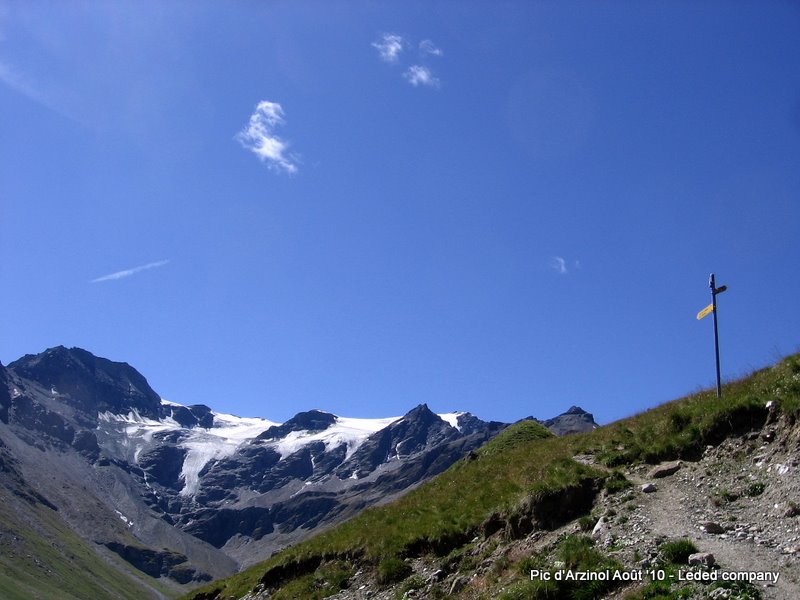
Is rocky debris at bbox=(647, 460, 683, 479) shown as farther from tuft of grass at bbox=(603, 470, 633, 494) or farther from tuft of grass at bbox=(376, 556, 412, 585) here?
tuft of grass at bbox=(376, 556, 412, 585)

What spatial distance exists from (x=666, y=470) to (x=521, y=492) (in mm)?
5424

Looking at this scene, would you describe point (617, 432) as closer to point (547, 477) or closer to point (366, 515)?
point (547, 477)

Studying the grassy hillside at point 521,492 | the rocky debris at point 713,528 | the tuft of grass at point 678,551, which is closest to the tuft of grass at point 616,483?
the grassy hillside at point 521,492

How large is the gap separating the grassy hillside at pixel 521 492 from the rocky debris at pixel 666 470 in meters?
0.80

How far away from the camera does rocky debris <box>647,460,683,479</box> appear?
22672 mm

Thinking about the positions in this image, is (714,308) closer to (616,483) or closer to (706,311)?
(706,311)

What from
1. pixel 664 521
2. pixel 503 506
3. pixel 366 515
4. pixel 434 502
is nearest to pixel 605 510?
pixel 664 521

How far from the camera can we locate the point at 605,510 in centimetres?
2155

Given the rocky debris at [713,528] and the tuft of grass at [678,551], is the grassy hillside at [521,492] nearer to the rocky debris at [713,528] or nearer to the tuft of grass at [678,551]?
the rocky debris at [713,528]

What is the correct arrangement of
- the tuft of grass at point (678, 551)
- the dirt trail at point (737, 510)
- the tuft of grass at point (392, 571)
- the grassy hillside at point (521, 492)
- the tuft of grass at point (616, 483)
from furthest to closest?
the tuft of grass at point (392, 571) < the grassy hillside at point (521, 492) < the tuft of grass at point (616, 483) < the tuft of grass at point (678, 551) < the dirt trail at point (737, 510)

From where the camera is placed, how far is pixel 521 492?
25.4m

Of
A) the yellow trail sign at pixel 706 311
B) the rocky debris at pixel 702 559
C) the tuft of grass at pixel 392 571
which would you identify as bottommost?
the tuft of grass at pixel 392 571

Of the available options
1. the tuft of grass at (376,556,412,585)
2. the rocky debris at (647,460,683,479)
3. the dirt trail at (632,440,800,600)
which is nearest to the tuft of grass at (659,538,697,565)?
the dirt trail at (632,440,800,600)

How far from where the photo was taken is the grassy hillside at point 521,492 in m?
22.9
